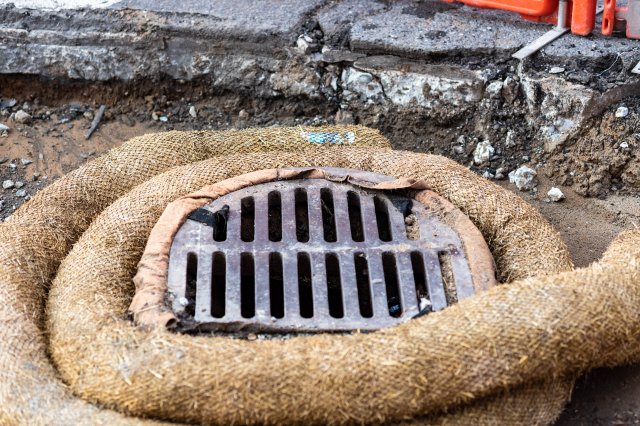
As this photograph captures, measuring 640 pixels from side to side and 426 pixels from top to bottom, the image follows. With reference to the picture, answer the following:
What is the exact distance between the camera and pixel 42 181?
3264mm

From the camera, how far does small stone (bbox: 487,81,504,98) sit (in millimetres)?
3139

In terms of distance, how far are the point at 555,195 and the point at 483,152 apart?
31 cm

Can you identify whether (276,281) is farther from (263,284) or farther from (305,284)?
(263,284)

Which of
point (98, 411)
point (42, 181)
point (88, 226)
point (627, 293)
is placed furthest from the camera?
point (42, 181)

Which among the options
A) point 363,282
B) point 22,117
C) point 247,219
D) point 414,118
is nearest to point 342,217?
point 363,282

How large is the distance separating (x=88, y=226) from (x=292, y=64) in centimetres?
108

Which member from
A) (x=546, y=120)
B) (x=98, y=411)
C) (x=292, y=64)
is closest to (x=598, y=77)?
(x=546, y=120)

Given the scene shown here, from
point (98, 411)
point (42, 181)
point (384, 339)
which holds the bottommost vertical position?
point (42, 181)

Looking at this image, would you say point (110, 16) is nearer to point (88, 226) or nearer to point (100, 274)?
point (88, 226)

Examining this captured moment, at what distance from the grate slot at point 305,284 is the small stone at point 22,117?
165cm

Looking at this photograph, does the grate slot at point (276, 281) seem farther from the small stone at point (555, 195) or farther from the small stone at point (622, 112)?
the small stone at point (622, 112)

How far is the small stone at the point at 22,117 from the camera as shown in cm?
349

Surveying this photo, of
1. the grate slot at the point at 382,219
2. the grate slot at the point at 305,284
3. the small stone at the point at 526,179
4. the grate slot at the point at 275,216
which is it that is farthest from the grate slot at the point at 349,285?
the small stone at the point at 526,179

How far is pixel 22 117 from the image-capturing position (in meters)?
3.49
